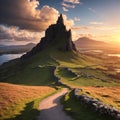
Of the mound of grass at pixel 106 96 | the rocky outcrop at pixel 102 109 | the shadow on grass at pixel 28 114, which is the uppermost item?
the rocky outcrop at pixel 102 109

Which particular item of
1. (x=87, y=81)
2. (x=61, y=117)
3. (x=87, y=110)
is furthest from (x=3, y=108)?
→ (x=87, y=81)

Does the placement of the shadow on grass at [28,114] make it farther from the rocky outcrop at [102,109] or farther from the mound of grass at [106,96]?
the mound of grass at [106,96]

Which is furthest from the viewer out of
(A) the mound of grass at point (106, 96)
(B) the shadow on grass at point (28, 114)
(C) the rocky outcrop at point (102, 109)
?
(A) the mound of grass at point (106, 96)

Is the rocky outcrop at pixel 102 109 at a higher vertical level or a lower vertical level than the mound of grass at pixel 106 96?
higher

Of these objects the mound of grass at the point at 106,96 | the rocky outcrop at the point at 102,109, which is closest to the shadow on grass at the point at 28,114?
the rocky outcrop at the point at 102,109

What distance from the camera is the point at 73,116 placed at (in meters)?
35.2

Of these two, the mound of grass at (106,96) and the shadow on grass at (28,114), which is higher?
the shadow on grass at (28,114)

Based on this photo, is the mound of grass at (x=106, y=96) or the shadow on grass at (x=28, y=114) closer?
the shadow on grass at (x=28, y=114)

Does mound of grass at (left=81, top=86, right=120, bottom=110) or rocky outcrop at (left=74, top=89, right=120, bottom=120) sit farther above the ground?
rocky outcrop at (left=74, top=89, right=120, bottom=120)

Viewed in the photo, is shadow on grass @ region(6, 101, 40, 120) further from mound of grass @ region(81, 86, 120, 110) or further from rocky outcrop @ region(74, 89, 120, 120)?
mound of grass @ region(81, 86, 120, 110)

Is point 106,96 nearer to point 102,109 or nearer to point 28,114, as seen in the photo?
point 28,114

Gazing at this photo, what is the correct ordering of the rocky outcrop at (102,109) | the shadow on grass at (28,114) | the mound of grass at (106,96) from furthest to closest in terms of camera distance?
the mound of grass at (106,96) → the shadow on grass at (28,114) → the rocky outcrop at (102,109)

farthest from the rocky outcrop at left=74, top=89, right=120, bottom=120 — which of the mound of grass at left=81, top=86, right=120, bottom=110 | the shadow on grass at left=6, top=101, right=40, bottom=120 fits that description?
the mound of grass at left=81, top=86, right=120, bottom=110

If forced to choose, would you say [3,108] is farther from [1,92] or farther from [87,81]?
[87,81]
